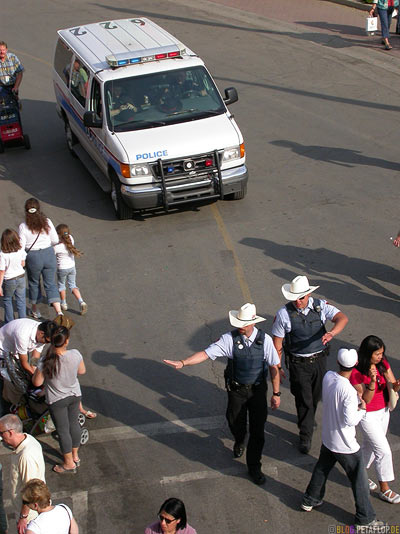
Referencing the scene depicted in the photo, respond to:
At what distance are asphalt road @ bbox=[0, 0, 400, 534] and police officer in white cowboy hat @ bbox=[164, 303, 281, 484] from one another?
1.63 ft

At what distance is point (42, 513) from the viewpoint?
17.5 feet

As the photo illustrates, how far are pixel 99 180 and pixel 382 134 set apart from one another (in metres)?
5.61

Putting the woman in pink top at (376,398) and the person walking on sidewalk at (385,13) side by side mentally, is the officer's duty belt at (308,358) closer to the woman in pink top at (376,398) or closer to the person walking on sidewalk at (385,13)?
the woman in pink top at (376,398)

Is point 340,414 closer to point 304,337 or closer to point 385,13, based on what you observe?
point 304,337

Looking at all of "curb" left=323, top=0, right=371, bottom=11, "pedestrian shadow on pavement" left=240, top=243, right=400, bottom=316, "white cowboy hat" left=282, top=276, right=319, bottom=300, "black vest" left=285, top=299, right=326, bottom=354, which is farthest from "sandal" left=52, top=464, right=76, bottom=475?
"curb" left=323, top=0, right=371, bottom=11

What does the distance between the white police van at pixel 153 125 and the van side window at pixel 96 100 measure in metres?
0.02

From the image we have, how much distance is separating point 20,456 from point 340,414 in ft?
8.20

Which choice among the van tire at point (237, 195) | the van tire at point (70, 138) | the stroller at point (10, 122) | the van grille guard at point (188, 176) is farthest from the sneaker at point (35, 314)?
the stroller at point (10, 122)

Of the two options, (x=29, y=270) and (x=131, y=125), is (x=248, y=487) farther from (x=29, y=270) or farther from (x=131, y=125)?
(x=131, y=125)

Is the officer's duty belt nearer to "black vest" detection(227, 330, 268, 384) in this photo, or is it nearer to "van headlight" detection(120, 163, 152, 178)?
"black vest" detection(227, 330, 268, 384)

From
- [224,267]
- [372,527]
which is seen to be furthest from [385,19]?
[372,527]

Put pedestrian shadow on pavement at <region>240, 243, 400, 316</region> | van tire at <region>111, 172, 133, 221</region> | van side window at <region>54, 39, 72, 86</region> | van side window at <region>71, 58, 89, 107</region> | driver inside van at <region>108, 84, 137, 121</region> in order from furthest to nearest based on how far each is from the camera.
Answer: van side window at <region>54, 39, 72, 86</region> < van side window at <region>71, 58, 89, 107</region> < driver inside van at <region>108, 84, 137, 121</region> < van tire at <region>111, 172, 133, 221</region> < pedestrian shadow on pavement at <region>240, 243, 400, 316</region>

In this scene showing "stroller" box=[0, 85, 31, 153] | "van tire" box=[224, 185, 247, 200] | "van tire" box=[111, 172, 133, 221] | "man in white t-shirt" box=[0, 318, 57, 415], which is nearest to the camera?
"man in white t-shirt" box=[0, 318, 57, 415]

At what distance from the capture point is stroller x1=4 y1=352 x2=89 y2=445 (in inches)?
300
